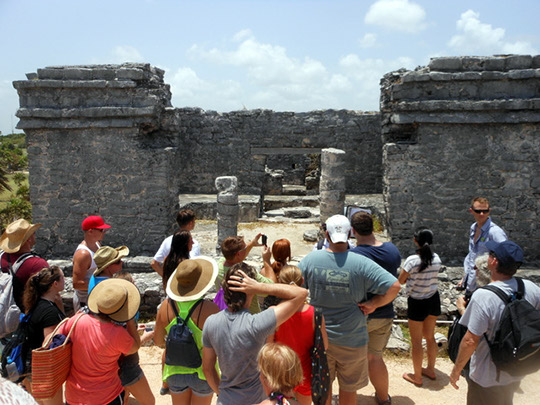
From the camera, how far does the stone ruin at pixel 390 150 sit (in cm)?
693

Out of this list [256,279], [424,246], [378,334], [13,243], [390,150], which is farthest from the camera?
[390,150]

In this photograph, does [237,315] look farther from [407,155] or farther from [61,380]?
[407,155]

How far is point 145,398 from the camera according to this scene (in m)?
3.60

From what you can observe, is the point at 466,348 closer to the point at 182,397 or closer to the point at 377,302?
the point at 377,302

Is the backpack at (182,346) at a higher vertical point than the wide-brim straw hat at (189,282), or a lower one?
lower

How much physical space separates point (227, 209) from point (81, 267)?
4638 millimetres

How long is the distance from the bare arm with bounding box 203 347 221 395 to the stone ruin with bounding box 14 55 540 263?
16.4 feet

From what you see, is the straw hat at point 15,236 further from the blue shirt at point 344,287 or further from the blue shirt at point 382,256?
the blue shirt at point 382,256

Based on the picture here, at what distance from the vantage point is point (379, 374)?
13.4 feet

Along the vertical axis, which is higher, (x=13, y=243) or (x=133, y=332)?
(x=13, y=243)

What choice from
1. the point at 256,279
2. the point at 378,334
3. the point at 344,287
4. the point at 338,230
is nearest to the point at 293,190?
the point at 378,334

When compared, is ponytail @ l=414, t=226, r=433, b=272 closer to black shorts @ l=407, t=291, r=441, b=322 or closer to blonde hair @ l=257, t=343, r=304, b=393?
black shorts @ l=407, t=291, r=441, b=322

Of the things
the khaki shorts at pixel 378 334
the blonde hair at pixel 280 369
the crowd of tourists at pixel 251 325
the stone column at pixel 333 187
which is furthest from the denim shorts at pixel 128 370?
the stone column at pixel 333 187

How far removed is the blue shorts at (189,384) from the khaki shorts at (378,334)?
1.66 metres
